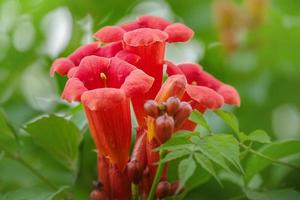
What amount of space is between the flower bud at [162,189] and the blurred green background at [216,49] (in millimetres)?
1160

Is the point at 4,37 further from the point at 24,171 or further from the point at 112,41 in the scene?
the point at 112,41

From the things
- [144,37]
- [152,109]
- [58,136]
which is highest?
[144,37]

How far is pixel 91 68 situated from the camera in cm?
197

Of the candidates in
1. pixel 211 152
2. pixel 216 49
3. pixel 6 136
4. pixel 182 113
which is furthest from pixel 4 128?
pixel 216 49

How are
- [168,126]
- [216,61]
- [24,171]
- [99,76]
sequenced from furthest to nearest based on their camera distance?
[216,61] → [24,171] → [99,76] → [168,126]

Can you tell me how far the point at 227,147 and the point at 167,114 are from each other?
0.63 feet

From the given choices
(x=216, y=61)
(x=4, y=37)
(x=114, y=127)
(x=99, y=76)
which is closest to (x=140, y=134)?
(x=114, y=127)

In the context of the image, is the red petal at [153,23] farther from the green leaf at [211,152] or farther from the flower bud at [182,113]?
the green leaf at [211,152]

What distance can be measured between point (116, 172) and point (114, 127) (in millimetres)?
164

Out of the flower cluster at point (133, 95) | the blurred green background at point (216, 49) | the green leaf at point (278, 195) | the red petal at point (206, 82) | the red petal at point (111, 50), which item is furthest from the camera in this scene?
the blurred green background at point (216, 49)

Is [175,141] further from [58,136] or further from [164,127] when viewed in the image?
[58,136]

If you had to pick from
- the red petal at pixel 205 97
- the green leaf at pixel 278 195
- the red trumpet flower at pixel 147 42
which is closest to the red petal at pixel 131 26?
the red trumpet flower at pixel 147 42

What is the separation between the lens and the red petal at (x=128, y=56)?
2006 millimetres

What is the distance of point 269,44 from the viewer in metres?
3.63
